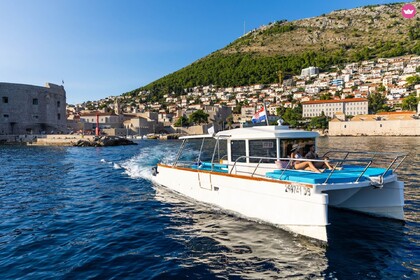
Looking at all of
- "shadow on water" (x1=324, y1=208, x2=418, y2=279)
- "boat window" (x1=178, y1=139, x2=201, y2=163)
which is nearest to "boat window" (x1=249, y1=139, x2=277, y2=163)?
"shadow on water" (x1=324, y1=208, x2=418, y2=279)

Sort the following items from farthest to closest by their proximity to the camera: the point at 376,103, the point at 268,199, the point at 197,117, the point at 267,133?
1. the point at 197,117
2. the point at 376,103
3. the point at 267,133
4. the point at 268,199

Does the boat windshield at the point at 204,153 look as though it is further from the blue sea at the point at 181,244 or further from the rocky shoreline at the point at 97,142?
the rocky shoreline at the point at 97,142

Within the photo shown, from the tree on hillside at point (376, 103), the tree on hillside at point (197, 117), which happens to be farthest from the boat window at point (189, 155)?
the tree on hillside at point (376, 103)

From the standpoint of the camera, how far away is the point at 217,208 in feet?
34.5

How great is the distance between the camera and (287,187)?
7801 millimetres

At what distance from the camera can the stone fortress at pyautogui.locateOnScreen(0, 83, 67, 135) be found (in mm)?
68562

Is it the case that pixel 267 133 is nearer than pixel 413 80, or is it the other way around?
pixel 267 133

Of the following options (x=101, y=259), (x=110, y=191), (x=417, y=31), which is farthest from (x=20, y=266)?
(x=417, y=31)

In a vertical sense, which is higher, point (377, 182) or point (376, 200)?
point (377, 182)

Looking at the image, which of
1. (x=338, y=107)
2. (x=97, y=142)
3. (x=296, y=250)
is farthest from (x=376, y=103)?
(x=296, y=250)

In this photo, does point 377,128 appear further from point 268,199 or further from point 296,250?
point 296,250

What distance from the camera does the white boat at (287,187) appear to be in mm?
7520

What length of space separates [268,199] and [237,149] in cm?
306

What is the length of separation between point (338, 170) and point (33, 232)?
979cm
